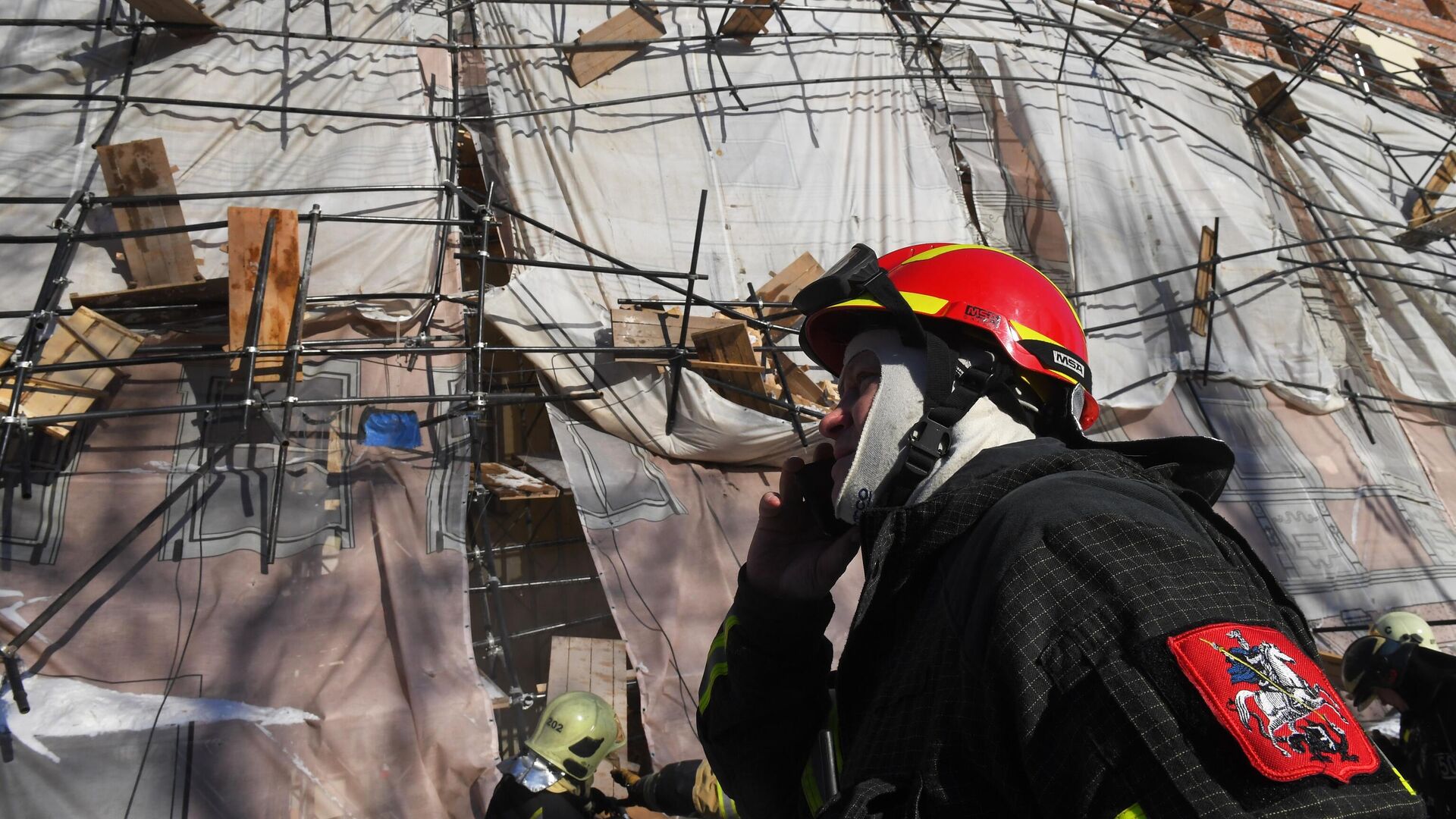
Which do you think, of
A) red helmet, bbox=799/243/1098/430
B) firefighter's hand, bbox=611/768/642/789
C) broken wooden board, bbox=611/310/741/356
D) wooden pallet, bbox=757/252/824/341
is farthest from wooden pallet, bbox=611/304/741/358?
red helmet, bbox=799/243/1098/430

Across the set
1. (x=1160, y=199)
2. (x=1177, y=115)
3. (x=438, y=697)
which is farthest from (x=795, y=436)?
(x=1177, y=115)

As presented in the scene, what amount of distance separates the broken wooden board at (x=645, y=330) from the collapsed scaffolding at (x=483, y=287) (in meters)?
0.03

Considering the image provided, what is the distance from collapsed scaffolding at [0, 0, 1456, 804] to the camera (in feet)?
16.7

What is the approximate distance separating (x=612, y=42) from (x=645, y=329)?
312 centimetres

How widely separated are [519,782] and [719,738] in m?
2.53

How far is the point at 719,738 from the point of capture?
2.05 metres

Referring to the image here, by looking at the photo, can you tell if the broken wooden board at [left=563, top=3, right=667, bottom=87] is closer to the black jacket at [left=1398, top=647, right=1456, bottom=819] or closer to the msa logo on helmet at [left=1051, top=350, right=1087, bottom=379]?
the msa logo on helmet at [left=1051, top=350, right=1087, bottom=379]

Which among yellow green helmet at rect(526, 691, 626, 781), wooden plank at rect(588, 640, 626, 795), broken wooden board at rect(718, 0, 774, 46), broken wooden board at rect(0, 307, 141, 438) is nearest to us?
yellow green helmet at rect(526, 691, 626, 781)

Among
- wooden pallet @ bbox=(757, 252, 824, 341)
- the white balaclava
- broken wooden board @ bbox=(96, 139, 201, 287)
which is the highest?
the white balaclava

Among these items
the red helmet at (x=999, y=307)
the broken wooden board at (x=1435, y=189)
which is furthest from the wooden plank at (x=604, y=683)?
the broken wooden board at (x=1435, y=189)

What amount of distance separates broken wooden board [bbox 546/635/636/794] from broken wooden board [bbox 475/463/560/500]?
100cm

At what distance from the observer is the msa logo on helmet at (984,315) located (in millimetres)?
1846

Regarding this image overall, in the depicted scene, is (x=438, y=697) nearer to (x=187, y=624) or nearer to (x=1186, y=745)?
(x=187, y=624)

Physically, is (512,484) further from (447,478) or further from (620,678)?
(620,678)
